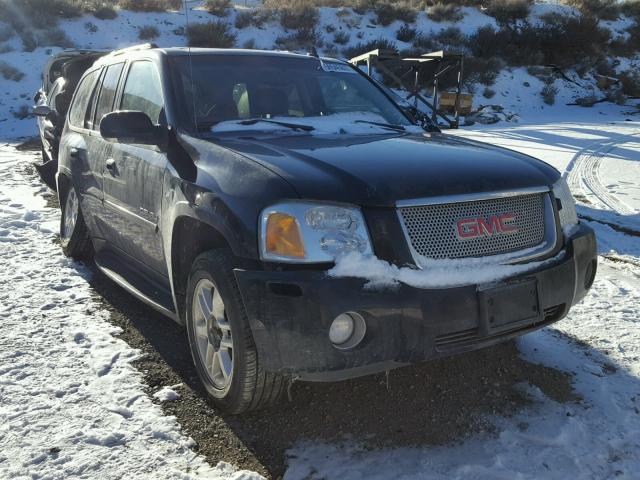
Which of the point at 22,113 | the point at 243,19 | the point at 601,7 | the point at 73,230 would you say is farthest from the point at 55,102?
the point at 601,7

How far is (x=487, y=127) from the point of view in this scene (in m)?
17.5

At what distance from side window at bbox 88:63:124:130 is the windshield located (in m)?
0.90

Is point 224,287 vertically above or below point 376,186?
below

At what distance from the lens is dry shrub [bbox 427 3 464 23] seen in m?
29.5

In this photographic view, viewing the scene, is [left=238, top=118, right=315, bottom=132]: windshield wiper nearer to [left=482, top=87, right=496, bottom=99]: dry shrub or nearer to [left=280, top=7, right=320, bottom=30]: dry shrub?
[left=482, top=87, right=496, bottom=99]: dry shrub

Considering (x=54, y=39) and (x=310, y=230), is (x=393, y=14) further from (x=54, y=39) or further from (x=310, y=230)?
(x=310, y=230)

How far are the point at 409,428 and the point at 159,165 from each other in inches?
74.8

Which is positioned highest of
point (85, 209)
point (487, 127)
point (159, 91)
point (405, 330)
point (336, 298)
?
point (159, 91)

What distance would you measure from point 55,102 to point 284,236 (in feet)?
25.4

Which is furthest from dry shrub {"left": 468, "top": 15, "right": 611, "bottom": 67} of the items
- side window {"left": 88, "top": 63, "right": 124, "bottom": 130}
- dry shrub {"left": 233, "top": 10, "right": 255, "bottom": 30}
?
side window {"left": 88, "top": 63, "right": 124, "bottom": 130}

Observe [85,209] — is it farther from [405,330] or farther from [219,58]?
[405,330]

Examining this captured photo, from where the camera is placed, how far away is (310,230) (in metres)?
2.37

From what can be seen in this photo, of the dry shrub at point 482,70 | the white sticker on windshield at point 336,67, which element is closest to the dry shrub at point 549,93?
the dry shrub at point 482,70

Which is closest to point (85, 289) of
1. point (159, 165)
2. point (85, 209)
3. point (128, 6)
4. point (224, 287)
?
point (85, 209)
